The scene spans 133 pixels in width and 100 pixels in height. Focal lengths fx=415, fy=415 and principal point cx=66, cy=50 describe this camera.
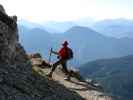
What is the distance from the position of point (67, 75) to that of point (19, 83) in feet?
54.4

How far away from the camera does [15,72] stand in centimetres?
2586

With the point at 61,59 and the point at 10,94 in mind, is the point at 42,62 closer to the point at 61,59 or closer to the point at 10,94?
the point at 61,59

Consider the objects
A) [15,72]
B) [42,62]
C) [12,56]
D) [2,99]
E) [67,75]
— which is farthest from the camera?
[42,62]

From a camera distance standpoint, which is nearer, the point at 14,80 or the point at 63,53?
the point at 14,80

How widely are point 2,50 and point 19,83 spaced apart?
15.2 feet

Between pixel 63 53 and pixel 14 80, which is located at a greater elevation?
pixel 63 53

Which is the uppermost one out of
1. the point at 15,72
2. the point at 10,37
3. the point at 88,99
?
the point at 10,37

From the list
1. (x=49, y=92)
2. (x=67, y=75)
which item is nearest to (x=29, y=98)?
(x=49, y=92)

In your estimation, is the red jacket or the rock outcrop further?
the red jacket

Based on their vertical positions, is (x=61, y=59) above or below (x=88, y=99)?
above

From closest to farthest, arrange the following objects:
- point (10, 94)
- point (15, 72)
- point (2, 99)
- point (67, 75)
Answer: point (2, 99) → point (10, 94) → point (15, 72) → point (67, 75)

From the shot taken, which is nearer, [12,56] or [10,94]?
[10,94]

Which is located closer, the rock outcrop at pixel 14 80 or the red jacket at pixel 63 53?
the rock outcrop at pixel 14 80

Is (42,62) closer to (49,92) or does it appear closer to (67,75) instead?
(67,75)
